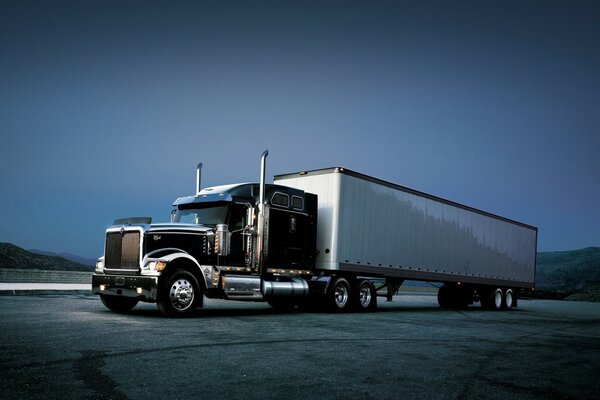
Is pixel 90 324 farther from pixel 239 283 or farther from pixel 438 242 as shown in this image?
pixel 438 242

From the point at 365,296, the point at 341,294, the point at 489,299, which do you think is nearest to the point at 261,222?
the point at 341,294

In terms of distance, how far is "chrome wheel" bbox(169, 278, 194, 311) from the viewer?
1270 centimetres

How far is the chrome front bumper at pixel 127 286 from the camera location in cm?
1245

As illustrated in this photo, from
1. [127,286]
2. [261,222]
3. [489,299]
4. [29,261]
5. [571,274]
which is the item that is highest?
[261,222]

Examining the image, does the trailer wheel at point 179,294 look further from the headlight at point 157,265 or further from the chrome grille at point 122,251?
the chrome grille at point 122,251

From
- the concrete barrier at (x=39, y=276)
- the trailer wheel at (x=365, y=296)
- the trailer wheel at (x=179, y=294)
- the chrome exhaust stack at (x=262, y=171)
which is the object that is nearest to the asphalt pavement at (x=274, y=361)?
the trailer wheel at (x=179, y=294)

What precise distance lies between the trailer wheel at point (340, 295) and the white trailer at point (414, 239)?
0.41 metres

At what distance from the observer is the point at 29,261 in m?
47.8

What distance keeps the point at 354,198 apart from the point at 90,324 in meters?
8.65

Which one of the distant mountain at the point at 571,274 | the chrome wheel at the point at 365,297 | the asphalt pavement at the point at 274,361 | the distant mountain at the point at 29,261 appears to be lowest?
the distant mountain at the point at 571,274

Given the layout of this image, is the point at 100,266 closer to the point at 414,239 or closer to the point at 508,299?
the point at 414,239

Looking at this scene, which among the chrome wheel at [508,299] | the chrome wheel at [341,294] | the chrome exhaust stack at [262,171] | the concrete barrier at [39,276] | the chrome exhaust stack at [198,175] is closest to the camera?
the chrome exhaust stack at [262,171]

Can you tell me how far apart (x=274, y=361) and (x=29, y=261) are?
4643 centimetres

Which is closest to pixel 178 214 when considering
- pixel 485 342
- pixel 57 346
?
pixel 57 346
